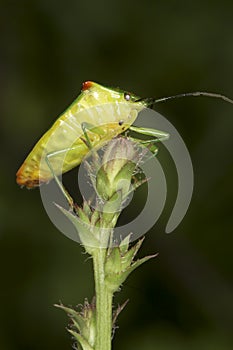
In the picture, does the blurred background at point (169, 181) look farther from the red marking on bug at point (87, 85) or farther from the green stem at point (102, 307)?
the green stem at point (102, 307)

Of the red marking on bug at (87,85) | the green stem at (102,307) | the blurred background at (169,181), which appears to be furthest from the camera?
the blurred background at (169,181)

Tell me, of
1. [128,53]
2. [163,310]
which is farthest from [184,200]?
[128,53]

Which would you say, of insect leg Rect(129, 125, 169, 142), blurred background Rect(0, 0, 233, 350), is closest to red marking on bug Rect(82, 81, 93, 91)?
insect leg Rect(129, 125, 169, 142)

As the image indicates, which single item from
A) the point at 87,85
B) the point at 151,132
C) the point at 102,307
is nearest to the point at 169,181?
the point at 151,132

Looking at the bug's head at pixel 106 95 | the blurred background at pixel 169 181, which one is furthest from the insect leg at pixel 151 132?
the blurred background at pixel 169 181

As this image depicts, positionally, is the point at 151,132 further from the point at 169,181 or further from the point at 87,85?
the point at 169,181

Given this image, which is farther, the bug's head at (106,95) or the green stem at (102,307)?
the bug's head at (106,95)

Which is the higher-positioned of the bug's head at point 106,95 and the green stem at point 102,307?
the bug's head at point 106,95

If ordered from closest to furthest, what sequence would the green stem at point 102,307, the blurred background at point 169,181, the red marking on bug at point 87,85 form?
the green stem at point 102,307
the red marking on bug at point 87,85
the blurred background at point 169,181
